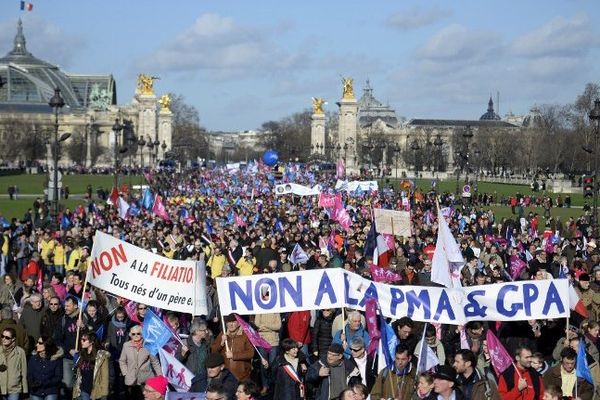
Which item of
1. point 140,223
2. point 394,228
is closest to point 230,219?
point 140,223

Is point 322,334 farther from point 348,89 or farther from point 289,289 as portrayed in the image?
point 348,89

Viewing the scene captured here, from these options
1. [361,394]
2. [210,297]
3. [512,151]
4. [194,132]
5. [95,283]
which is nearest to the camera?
[361,394]

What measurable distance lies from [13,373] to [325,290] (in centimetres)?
309

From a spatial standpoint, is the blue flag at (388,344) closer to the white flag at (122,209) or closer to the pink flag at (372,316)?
the pink flag at (372,316)

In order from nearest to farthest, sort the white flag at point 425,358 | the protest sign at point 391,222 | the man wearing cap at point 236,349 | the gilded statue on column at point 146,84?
the white flag at point 425,358
the man wearing cap at point 236,349
the protest sign at point 391,222
the gilded statue on column at point 146,84

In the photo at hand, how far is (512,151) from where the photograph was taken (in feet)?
433

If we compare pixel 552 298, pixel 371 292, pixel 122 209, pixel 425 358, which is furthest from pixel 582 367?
pixel 122 209

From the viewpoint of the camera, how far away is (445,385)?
8844mm

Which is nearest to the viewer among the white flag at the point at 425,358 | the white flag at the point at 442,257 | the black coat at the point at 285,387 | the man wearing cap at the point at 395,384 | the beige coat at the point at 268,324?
the man wearing cap at the point at 395,384

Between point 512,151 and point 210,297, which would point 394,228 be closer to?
point 210,297

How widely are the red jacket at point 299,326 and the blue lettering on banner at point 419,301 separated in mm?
2356

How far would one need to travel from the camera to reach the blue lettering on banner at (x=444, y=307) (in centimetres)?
1122

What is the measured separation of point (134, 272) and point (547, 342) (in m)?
4.48

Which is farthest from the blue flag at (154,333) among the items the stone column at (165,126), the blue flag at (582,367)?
the stone column at (165,126)
